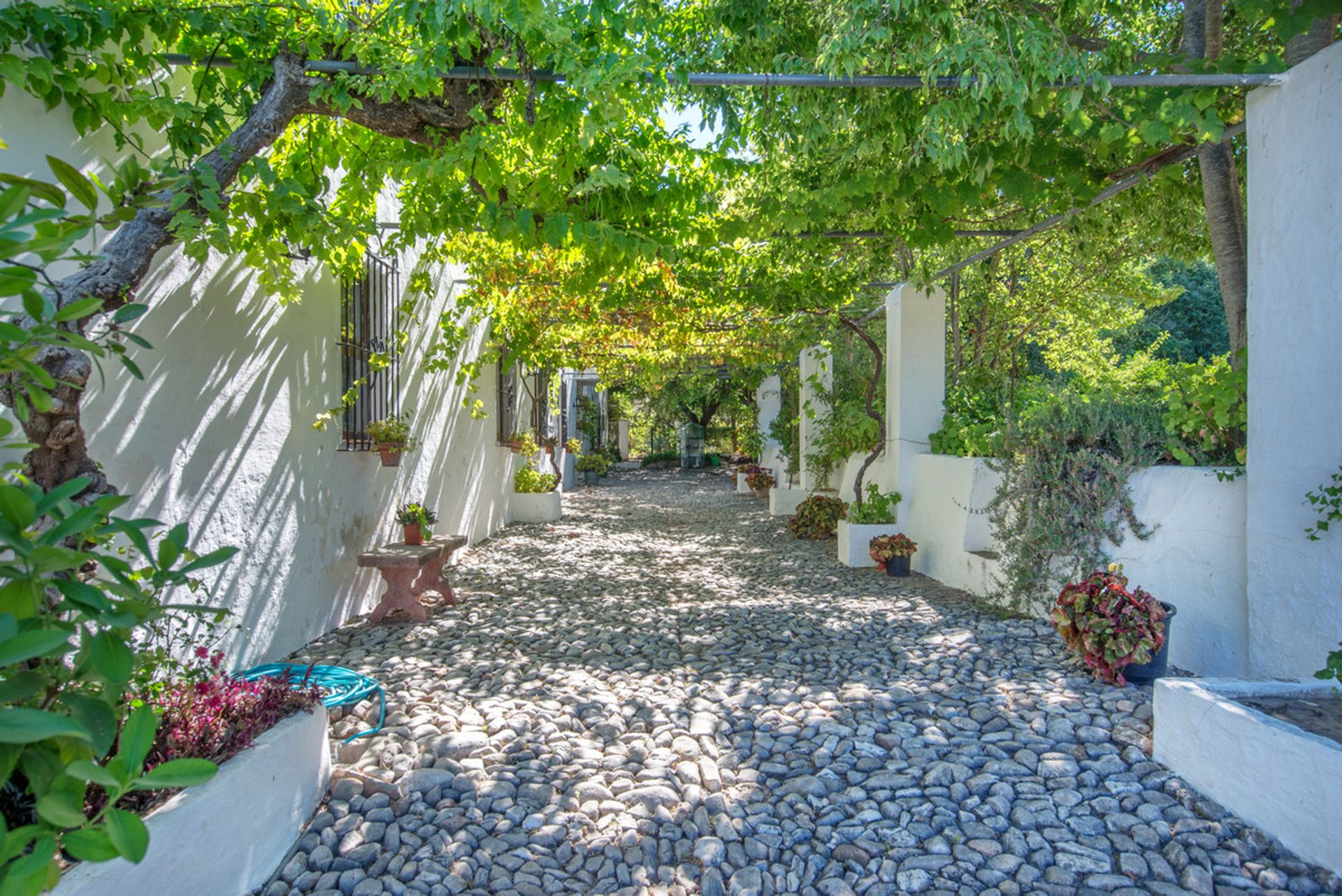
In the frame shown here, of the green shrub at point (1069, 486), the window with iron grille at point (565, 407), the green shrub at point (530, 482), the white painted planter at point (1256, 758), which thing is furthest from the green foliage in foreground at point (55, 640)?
the window with iron grille at point (565, 407)

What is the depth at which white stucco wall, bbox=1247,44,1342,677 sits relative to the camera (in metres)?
3.05

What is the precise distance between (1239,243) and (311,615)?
5.99 m

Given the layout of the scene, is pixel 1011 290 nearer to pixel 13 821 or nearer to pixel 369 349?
pixel 369 349

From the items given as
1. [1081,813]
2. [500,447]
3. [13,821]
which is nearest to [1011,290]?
[500,447]

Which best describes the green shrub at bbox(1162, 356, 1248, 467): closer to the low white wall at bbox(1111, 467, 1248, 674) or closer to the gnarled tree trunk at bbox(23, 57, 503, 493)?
the low white wall at bbox(1111, 467, 1248, 674)

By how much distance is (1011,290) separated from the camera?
10203mm

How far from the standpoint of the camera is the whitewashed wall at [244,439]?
3096 millimetres

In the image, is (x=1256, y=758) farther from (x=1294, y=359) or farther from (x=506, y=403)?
(x=506, y=403)

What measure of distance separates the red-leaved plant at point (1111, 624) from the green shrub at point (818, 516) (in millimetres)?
5155

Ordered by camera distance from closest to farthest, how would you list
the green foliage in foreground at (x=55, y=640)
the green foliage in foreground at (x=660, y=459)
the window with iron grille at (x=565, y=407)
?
the green foliage in foreground at (x=55, y=640)
the window with iron grille at (x=565, y=407)
the green foliage in foreground at (x=660, y=459)

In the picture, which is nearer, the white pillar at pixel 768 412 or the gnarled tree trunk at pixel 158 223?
the gnarled tree trunk at pixel 158 223

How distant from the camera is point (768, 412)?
16.8 meters

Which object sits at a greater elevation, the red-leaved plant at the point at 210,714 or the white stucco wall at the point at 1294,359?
the white stucco wall at the point at 1294,359

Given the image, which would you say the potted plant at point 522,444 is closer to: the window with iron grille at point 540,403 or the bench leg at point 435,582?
the window with iron grille at point 540,403
